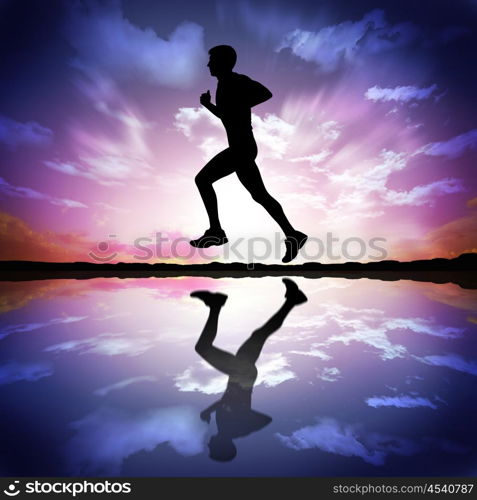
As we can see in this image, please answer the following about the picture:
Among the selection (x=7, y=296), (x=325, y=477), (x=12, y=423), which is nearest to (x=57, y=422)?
(x=12, y=423)

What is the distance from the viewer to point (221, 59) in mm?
3373

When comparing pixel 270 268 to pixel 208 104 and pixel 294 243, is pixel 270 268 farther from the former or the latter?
pixel 208 104

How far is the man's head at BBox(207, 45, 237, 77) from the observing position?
3.37 metres

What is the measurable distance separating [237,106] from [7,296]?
12.8ft

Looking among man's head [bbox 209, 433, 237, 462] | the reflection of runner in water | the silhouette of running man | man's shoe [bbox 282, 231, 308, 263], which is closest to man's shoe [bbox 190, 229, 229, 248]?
the silhouette of running man

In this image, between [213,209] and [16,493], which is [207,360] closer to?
[16,493]

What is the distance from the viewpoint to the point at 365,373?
5.07 feet

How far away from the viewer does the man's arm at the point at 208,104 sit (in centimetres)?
342

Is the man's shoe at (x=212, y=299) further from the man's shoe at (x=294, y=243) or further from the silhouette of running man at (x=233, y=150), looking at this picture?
the man's shoe at (x=294, y=243)

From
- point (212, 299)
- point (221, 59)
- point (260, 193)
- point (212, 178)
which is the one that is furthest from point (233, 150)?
point (212, 299)

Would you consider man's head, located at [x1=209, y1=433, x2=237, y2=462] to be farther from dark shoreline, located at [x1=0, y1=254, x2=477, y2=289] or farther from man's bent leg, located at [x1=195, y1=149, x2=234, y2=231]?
dark shoreline, located at [x1=0, y1=254, x2=477, y2=289]

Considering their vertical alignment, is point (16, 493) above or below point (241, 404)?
below

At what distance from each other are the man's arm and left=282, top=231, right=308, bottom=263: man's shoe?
164cm

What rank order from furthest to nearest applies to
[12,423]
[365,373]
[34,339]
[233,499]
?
1. [34,339]
2. [365,373]
3. [12,423]
4. [233,499]
